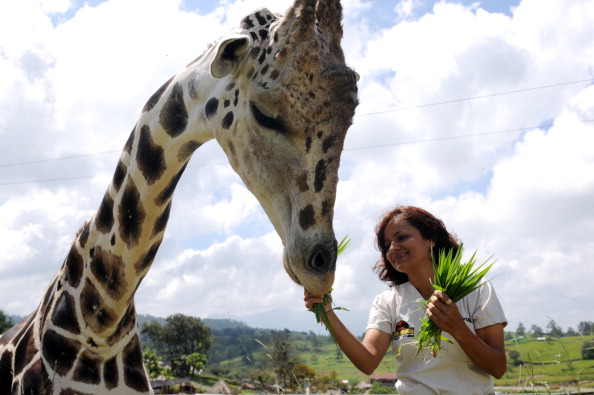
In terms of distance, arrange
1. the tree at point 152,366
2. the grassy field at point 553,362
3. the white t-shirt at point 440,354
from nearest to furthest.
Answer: the white t-shirt at point 440,354
the grassy field at point 553,362
the tree at point 152,366

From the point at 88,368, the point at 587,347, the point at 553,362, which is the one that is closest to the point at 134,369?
the point at 88,368

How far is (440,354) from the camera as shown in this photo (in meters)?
2.90

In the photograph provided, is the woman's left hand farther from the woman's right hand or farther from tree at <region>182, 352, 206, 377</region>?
tree at <region>182, 352, 206, 377</region>

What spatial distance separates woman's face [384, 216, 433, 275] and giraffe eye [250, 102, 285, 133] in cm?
124

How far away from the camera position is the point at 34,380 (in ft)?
8.61

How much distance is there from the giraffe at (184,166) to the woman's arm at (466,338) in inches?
32.0

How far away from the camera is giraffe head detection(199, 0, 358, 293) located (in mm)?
2143


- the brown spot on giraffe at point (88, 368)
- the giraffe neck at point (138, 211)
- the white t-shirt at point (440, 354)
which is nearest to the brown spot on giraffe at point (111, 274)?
the giraffe neck at point (138, 211)

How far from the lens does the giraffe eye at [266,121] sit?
2.29m

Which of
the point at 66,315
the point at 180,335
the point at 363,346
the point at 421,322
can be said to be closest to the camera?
the point at 66,315

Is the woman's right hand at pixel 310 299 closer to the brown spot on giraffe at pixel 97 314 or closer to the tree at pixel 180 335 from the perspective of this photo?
the brown spot on giraffe at pixel 97 314

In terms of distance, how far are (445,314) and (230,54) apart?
160 cm

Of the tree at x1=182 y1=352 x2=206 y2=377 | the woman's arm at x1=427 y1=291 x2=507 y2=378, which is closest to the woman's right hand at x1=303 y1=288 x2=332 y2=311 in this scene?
the woman's arm at x1=427 y1=291 x2=507 y2=378

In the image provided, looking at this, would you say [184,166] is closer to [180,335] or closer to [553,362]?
[553,362]
